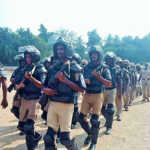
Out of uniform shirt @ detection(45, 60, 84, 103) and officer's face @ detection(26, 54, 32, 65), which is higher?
officer's face @ detection(26, 54, 32, 65)

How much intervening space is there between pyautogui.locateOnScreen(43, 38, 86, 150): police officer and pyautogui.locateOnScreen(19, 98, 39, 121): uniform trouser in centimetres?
69

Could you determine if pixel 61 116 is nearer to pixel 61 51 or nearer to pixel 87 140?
pixel 61 51

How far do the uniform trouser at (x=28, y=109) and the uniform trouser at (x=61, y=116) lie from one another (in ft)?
2.30

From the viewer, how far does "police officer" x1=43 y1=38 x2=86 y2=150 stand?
132 inches

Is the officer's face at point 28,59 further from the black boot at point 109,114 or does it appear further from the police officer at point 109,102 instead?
the black boot at point 109,114

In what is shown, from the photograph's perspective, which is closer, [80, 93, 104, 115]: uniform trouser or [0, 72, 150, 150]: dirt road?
[80, 93, 104, 115]: uniform trouser

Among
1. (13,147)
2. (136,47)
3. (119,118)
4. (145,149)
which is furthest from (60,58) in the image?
(136,47)

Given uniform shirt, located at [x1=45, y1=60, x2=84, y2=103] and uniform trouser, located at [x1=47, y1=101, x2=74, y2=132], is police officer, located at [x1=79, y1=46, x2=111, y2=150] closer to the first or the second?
uniform shirt, located at [x1=45, y1=60, x2=84, y2=103]

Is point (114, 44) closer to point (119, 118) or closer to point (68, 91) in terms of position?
point (119, 118)

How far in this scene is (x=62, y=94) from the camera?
11.2 feet

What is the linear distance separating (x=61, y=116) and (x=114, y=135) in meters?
Answer: 2.57

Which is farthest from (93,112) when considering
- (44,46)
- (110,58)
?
(44,46)

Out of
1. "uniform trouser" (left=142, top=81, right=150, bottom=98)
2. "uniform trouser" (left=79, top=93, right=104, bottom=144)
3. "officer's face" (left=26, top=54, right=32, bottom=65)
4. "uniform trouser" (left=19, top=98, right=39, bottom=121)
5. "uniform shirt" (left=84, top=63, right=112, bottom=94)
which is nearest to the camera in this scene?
"uniform trouser" (left=19, top=98, right=39, bottom=121)

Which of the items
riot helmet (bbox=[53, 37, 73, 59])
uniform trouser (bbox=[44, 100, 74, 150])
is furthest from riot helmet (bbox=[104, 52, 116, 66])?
uniform trouser (bbox=[44, 100, 74, 150])
